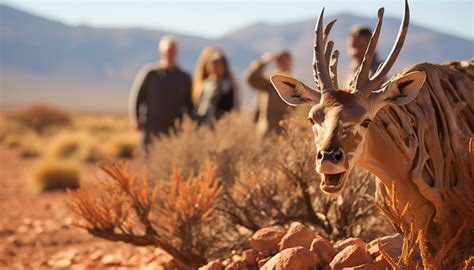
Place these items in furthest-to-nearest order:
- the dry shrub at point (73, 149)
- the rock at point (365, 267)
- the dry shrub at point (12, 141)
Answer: the dry shrub at point (12, 141)
the dry shrub at point (73, 149)
the rock at point (365, 267)

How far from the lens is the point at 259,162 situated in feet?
20.8

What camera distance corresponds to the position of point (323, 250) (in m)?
4.31

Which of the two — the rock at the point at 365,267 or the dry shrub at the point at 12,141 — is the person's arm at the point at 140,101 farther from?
the dry shrub at the point at 12,141

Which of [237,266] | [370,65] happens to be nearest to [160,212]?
[237,266]

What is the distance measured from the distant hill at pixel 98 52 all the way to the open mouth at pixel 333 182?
90881 mm

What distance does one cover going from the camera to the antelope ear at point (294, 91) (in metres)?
4.29

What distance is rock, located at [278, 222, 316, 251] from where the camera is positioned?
4.46 meters

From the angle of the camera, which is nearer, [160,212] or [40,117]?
[160,212]

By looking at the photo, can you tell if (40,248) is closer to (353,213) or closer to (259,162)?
(259,162)

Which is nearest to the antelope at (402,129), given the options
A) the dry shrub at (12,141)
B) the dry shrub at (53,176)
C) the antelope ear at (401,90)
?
the antelope ear at (401,90)

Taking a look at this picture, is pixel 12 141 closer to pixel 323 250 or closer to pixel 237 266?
pixel 237 266

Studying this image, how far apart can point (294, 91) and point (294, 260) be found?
3.55 feet

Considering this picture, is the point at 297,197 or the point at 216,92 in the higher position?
the point at 216,92

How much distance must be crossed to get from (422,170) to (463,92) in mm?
818
